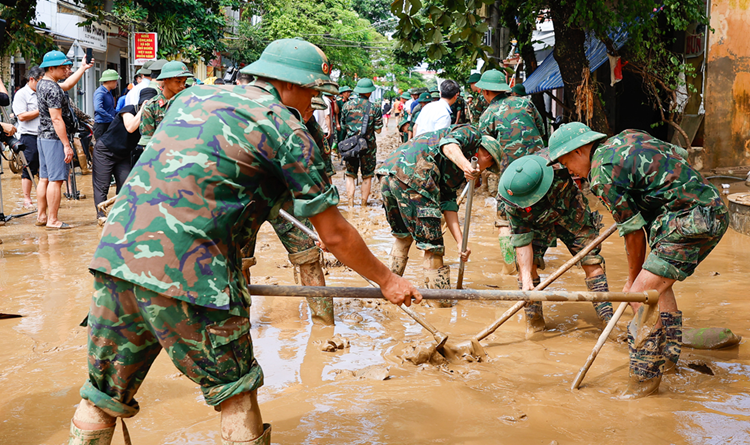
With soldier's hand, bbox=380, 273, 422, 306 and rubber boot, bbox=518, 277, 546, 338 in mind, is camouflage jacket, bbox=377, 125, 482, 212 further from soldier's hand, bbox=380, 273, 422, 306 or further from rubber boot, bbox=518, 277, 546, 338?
soldier's hand, bbox=380, 273, 422, 306

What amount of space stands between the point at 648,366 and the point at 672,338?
0.47m

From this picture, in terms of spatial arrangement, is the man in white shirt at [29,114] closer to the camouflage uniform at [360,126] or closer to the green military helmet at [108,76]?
the green military helmet at [108,76]

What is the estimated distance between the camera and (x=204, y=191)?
2.29 meters

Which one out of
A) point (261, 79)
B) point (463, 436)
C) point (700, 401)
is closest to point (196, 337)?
point (261, 79)

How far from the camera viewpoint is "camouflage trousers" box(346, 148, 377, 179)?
1049 centimetres

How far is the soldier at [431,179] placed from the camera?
16.4ft

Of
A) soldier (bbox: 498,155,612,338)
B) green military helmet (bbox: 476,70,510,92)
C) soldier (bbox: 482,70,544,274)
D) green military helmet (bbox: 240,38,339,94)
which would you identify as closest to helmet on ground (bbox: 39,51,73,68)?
green military helmet (bbox: 476,70,510,92)

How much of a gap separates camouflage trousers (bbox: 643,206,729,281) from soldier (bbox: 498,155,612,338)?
882 mm

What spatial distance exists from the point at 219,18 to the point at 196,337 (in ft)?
62.8

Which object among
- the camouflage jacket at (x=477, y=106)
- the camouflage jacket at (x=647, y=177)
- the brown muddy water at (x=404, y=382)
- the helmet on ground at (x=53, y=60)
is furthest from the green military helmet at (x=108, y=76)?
the camouflage jacket at (x=647, y=177)

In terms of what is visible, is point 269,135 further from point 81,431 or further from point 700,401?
point 700,401

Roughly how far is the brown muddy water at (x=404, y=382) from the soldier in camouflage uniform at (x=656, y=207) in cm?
29

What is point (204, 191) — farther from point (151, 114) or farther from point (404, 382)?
point (151, 114)

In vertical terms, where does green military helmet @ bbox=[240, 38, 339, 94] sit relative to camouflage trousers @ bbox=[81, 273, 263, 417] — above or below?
above
